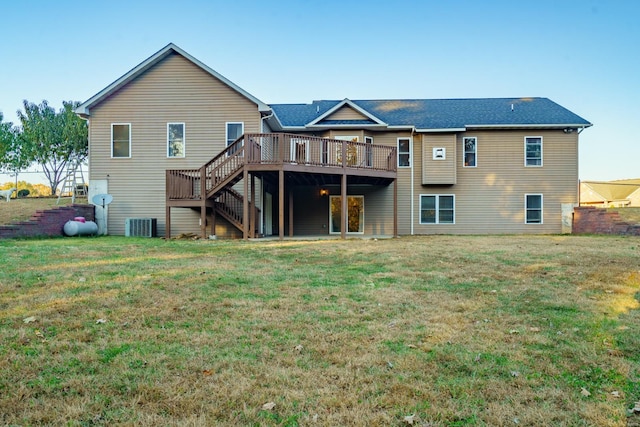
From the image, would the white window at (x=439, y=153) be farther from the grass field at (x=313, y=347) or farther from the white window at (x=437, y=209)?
the grass field at (x=313, y=347)

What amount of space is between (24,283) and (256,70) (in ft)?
79.4

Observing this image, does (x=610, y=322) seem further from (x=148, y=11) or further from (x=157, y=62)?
(x=148, y=11)

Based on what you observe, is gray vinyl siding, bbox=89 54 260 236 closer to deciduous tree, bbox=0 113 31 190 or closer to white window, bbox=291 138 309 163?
white window, bbox=291 138 309 163

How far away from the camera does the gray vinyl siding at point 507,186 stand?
19156 millimetres

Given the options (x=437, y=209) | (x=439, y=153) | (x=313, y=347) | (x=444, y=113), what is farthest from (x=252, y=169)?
(x=444, y=113)

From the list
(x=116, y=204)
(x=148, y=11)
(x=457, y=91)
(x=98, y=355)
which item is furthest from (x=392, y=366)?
(x=457, y=91)

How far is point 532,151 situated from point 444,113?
4318 mm

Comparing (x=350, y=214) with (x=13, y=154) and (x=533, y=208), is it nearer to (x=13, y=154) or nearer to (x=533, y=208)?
(x=533, y=208)

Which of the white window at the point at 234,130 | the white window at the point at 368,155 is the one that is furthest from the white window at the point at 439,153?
the white window at the point at 234,130

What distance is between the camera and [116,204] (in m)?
16.6

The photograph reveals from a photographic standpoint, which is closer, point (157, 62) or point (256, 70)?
point (157, 62)

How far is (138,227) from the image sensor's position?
15883mm

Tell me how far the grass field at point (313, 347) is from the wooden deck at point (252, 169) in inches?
272

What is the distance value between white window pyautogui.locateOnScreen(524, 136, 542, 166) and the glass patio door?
303 inches
